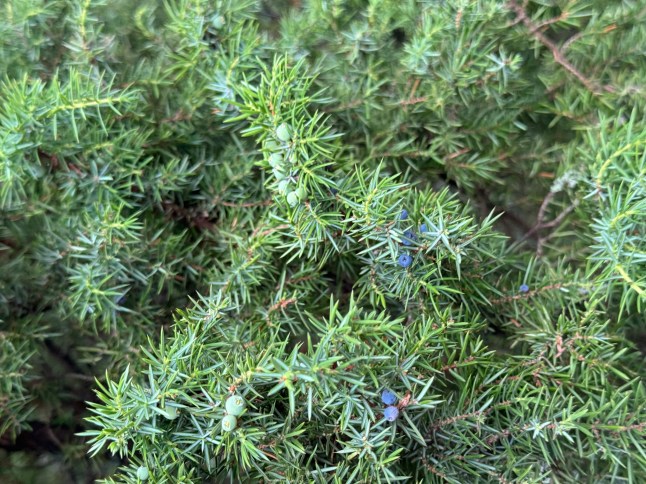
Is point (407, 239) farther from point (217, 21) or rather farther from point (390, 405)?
point (217, 21)

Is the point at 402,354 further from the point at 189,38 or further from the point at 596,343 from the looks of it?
the point at 189,38

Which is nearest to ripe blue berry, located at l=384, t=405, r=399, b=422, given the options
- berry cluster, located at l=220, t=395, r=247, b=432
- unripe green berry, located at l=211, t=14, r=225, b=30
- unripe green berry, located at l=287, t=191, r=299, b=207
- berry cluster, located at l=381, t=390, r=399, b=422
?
berry cluster, located at l=381, t=390, r=399, b=422

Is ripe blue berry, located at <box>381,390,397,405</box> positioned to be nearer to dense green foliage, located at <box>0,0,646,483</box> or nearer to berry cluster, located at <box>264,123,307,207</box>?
dense green foliage, located at <box>0,0,646,483</box>

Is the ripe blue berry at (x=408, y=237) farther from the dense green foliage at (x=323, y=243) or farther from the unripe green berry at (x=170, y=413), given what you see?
the unripe green berry at (x=170, y=413)

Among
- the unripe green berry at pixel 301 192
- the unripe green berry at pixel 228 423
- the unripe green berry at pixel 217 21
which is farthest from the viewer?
the unripe green berry at pixel 217 21

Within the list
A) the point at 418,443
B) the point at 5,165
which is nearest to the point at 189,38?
the point at 5,165

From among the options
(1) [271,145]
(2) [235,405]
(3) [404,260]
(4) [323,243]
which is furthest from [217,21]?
(2) [235,405]

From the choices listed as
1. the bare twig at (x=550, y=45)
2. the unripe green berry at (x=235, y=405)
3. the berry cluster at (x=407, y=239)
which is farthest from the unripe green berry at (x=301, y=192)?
the bare twig at (x=550, y=45)
